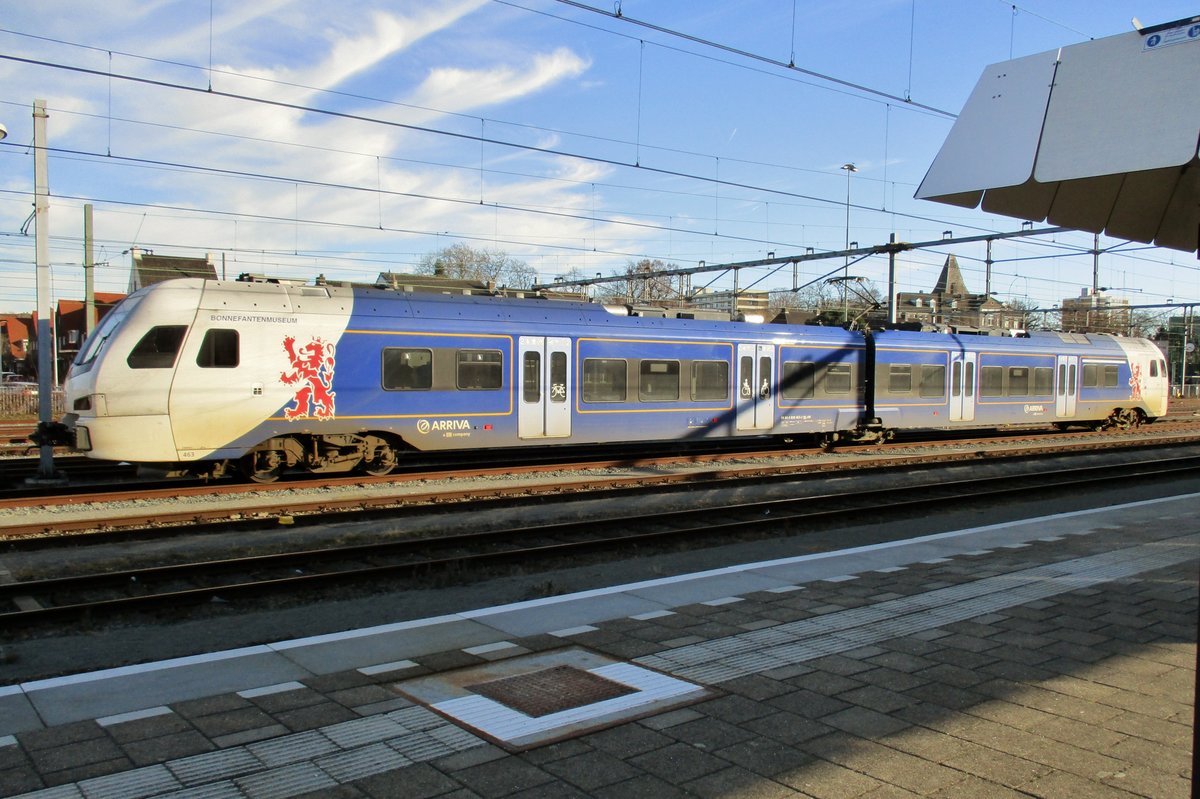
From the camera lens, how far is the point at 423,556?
Answer: 903 cm

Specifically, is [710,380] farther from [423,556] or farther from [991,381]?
[423,556]

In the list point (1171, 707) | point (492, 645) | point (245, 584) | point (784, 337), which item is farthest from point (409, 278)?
point (1171, 707)

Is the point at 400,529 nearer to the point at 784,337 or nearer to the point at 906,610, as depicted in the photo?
the point at 906,610

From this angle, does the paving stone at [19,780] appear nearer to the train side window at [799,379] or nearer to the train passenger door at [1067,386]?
the train side window at [799,379]

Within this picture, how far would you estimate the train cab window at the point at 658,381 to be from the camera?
57.2 feet

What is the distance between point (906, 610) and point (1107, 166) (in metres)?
4.25

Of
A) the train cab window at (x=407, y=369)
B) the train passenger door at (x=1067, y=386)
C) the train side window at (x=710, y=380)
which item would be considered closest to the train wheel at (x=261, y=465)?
the train cab window at (x=407, y=369)

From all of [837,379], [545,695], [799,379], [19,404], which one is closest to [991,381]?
[837,379]

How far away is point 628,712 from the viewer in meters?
4.33

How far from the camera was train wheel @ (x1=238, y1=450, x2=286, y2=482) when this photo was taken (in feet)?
44.2

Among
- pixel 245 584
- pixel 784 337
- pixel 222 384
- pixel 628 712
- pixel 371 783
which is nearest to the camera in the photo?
pixel 371 783

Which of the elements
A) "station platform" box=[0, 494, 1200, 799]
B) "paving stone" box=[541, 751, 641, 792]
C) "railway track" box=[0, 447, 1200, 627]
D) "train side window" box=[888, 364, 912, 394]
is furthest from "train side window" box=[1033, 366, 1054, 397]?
"paving stone" box=[541, 751, 641, 792]

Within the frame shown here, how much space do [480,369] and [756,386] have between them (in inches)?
272

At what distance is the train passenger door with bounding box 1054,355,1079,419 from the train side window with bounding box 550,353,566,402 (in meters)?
17.7
